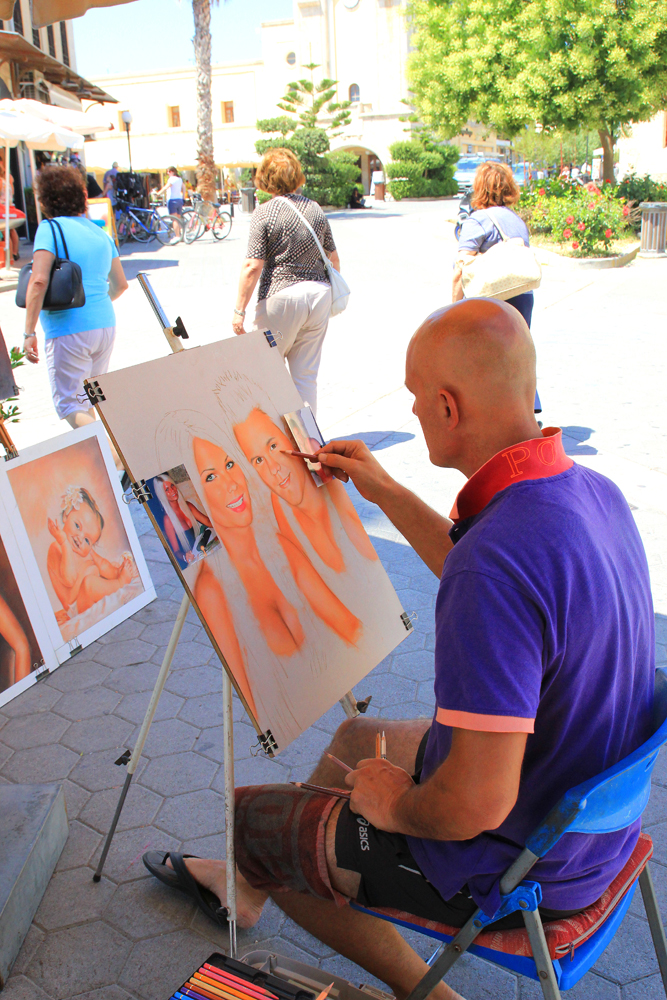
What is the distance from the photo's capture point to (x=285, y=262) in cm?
457

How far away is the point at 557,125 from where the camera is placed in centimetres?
1817

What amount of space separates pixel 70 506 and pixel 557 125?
1863cm

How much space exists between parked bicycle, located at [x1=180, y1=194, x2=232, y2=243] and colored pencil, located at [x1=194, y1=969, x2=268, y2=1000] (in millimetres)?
19931

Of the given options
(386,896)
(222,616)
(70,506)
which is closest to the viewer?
(386,896)

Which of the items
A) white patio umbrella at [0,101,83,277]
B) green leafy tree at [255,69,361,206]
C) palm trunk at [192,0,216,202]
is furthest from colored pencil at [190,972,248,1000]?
green leafy tree at [255,69,361,206]

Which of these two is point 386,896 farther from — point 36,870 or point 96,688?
point 96,688

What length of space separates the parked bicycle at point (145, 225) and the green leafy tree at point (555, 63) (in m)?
7.91

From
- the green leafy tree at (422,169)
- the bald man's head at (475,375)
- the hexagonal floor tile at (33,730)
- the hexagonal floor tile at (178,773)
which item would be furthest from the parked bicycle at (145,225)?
the bald man's head at (475,375)

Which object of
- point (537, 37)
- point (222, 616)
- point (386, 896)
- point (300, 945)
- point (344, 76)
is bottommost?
point (300, 945)

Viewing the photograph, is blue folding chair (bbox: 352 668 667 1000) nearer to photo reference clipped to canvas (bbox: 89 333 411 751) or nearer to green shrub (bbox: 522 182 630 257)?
photo reference clipped to canvas (bbox: 89 333 411 751)

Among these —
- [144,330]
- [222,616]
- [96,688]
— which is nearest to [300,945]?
[222,616]

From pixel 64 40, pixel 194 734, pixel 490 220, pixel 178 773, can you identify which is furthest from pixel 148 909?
pixel 64 40

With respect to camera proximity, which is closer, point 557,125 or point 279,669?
point 279,669

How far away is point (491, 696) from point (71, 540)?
2.12m
